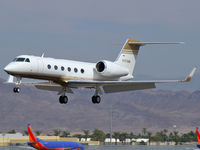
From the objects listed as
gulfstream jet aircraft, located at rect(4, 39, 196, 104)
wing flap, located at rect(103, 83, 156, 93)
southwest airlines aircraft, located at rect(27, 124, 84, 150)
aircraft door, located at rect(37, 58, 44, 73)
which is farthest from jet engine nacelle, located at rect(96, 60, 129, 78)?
southwest airlines aircraft, located at rect(27, 124, 84, 150)

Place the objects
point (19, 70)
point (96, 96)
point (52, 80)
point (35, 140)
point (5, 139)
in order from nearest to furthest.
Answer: point (19, 70) < point (52, 80) < point (96, 96) < point (35, 140) < point (5, 139)

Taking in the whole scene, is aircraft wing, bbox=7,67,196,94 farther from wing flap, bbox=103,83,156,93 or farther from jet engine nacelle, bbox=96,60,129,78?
jet engine nacelle, bbox=96,60,129,78

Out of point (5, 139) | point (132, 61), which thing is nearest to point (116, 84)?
point (132, 61)

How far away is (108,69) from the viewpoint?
44.3 meters

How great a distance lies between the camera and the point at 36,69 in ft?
129

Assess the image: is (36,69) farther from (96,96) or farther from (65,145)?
(65,145)

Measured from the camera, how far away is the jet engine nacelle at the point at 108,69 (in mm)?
44219

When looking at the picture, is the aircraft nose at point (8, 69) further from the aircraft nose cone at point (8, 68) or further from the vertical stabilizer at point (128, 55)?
the vertical stabilizer at point (128, 55)

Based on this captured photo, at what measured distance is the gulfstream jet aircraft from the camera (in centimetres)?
3903

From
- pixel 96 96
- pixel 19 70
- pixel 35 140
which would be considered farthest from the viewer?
pixel 35 140

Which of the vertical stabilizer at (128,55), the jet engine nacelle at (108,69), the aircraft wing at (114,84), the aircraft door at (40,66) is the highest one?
the vertical stabilizer at (128,55)

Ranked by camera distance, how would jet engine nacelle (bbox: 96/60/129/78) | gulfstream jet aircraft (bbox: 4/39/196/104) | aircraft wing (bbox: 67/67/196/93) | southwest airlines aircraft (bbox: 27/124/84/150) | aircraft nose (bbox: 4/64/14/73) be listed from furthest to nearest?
southwest airlines aircraft (bbox: 27/124/84/150)
jet engine nacelle (bbox: 96/60/129/78)
aircraft wing (bbox: 67/67/196/93)
gulfstream jet aircraft (bbox: 4/39/196/104)
aircraft nose (bbox: 4/64/14/73)

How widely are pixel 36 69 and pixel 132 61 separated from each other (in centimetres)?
1139

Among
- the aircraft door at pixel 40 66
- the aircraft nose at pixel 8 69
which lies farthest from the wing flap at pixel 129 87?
the aircraft nose at pixel 8 69
